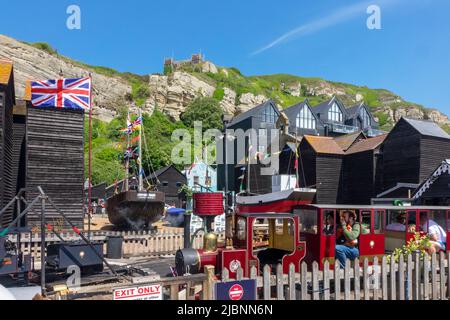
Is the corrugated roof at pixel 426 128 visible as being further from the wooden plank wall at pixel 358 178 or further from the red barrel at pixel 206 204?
the red barrel at pixel 206 204

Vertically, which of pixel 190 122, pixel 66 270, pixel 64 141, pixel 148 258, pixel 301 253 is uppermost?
pixel 190 122

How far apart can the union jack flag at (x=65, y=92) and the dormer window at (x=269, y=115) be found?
43607 millimetres

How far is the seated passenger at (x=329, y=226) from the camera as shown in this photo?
9289 mm

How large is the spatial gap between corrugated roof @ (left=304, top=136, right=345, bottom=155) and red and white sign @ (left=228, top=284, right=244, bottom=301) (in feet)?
109

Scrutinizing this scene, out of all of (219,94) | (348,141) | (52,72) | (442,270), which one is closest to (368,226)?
Answer: (442,270)

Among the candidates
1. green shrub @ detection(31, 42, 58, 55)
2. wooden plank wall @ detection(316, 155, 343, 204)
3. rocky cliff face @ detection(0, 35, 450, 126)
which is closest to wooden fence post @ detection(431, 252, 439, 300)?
wooden plank wall @ detection(316, 155, 343, 204)

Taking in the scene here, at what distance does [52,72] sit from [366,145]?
235 feet

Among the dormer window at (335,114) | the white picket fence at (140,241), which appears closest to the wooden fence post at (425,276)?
the white picket fence at (140,241)

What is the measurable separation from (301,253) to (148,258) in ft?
29.9

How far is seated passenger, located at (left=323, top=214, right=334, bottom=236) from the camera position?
929cm

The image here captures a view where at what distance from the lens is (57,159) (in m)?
21.2
